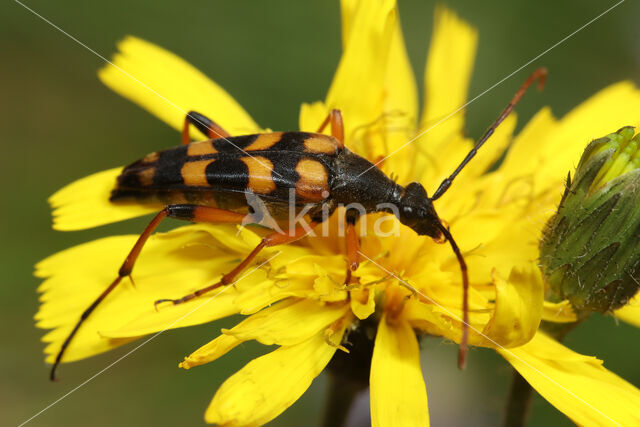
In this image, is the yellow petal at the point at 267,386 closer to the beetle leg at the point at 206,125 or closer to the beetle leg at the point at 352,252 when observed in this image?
the beetle leg at the point at 352,252

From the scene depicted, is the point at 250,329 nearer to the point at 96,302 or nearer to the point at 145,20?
the point at 96,302

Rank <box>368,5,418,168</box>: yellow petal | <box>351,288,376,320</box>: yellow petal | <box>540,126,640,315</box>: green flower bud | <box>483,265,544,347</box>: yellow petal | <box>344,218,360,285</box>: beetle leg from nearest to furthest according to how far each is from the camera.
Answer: <box>483,265,544,347</box>: yellow petal < <box>540,126,640,315</box>: green flower bud < <box>351,288,376,320</box>: yellow petal < <box>344,218,360,285</box>: beetle leg < <box>368,5,418,168</box>: yellow petal

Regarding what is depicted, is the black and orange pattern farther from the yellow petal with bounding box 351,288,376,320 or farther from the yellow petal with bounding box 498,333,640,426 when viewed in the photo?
the yellow petal with bounding box 498,333,640,426

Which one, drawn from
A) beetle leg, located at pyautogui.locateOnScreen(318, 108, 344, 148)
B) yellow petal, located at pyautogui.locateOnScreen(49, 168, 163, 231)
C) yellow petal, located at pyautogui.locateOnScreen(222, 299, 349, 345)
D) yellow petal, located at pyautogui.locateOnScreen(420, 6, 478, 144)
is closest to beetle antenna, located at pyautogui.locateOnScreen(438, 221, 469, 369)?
yellow petal, located at pyautogui.locateOnScreen(222, 299, 349, 345)

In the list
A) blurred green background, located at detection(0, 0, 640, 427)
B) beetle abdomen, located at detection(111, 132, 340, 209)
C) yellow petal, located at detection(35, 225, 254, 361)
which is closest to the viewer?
yellow petal, located at detection(35, 225, 254, 361)

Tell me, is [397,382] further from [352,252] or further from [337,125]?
[337,125]

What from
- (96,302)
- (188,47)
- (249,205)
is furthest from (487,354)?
(188,47)
